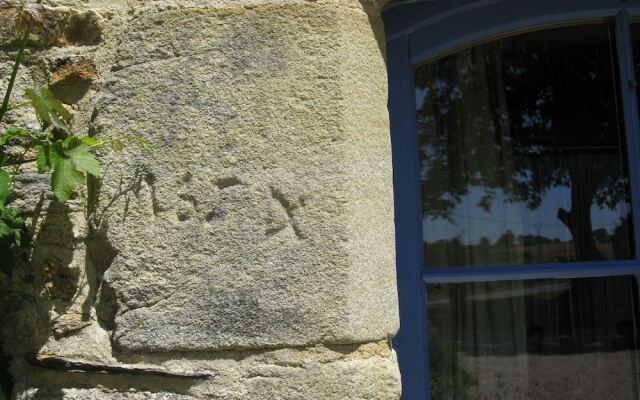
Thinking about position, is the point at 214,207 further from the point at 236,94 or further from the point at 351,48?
the point at 351,48

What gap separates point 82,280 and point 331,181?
521 mm

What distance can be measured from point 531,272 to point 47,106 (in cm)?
116

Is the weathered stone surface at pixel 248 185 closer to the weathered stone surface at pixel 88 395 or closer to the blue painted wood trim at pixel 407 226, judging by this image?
the weathered stone surface at pixel 88 395

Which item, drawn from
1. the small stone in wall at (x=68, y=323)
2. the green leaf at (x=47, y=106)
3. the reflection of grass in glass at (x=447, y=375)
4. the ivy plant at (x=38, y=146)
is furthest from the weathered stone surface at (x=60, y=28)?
the reflection of grass in glass at (x=447, y=375)

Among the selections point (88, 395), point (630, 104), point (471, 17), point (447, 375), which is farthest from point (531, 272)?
point (88, 395)

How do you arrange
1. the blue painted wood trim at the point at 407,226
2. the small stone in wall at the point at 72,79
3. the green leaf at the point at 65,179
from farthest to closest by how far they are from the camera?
1. the blue painted wood trim at the point at 407,226
2. the small stone in wall at the point at 72,79
3. the green leaf at the point at 65,179

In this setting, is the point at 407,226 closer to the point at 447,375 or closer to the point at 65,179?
the point at 447,375

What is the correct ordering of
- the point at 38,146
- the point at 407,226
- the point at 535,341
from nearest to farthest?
the point at 38,146 → the point at 407,226 → the point at 535,341

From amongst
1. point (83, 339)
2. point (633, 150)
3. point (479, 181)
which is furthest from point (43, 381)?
point (633, 150)

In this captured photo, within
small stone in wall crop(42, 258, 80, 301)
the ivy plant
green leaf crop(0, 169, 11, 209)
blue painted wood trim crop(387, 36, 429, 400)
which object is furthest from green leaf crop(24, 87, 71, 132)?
blue painted wood trim crop(387, 36, 429, 400)

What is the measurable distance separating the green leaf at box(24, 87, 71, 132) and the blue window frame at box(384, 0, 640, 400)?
75cm

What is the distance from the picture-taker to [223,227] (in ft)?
4.16

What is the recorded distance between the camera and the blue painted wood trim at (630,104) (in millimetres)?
1691

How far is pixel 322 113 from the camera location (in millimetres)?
1287
